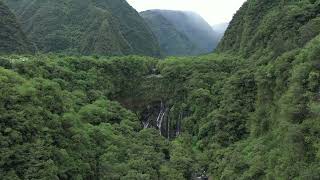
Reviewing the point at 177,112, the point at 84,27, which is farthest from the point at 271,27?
the point at 84,27

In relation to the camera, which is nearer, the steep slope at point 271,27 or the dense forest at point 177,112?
the dense forest at point 177,112

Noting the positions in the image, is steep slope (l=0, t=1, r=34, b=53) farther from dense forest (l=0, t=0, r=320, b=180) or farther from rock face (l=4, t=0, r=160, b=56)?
rock face (l=4, t=0, r=160, b=56)

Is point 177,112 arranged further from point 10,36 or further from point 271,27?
point 10,36

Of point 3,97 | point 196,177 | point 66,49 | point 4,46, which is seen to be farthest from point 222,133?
→ point 66,49

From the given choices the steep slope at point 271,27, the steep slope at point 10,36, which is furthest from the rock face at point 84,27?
the steep slope at point 271,27

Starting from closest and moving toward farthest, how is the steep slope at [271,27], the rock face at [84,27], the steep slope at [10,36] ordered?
the steep slope at [271,27] → the steep slope at [10,36] → the rock face at [84,27]

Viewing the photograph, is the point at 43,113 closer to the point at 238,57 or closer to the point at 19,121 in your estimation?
the point at 19,121

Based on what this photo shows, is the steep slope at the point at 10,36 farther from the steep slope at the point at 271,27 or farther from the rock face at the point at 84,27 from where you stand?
the steep slope at the point at 271,27

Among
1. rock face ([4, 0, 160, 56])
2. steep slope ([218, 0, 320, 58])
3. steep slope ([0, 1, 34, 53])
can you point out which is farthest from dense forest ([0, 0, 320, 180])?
rock face ([4, 0, 160, 56])
